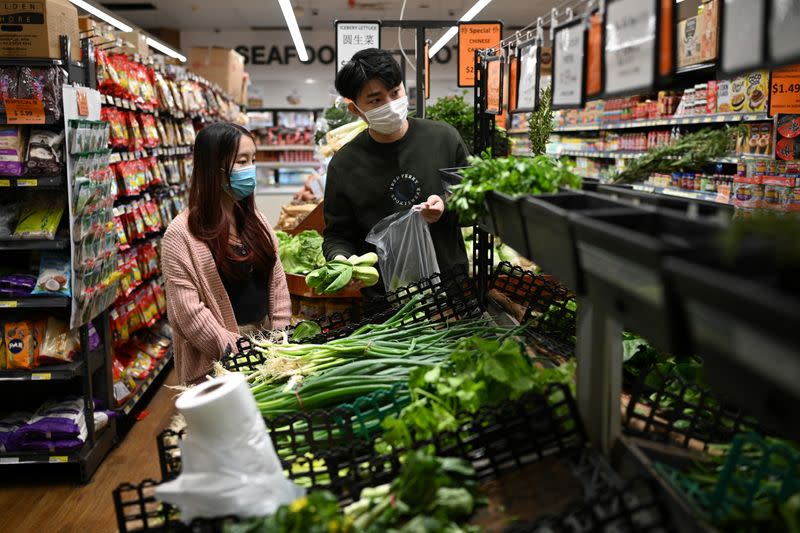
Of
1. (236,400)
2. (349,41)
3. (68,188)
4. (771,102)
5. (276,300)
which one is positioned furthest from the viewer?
(349,41)

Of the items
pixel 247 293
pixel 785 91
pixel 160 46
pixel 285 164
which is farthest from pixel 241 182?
pixel 285 164

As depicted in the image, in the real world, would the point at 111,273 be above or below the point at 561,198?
below

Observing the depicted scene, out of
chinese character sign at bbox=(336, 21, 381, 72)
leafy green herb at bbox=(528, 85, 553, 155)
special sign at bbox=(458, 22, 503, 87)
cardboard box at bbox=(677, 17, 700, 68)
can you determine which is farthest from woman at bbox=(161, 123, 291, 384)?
cardboard box at bbox=(677, 17, 700, 68)

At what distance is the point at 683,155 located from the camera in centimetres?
163

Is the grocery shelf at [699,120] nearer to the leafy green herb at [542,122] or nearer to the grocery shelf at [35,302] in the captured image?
the leafy green herb at [542,122]

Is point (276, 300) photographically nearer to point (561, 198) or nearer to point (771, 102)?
point (561, 198)

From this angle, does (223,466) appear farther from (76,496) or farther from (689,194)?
(689,194)

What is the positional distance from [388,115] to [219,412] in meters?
1.82

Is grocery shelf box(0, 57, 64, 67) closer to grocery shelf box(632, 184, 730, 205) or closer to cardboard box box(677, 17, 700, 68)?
grocery shelf box(632, 184, 730, 205)

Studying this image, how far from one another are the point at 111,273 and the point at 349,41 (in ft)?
7.60

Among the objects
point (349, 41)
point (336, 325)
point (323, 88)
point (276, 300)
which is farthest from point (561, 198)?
point (323, 88)

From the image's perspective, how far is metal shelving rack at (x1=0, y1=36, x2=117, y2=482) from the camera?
12.0 feet

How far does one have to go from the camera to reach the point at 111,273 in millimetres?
4332

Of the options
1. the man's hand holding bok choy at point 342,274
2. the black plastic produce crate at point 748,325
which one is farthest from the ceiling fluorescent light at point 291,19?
the black plastic produce crate at point 748,325
